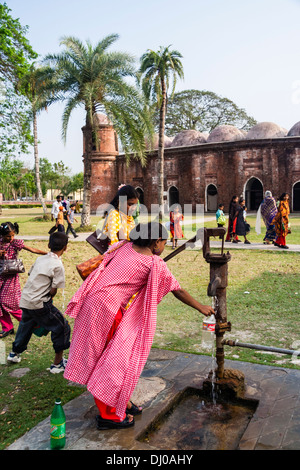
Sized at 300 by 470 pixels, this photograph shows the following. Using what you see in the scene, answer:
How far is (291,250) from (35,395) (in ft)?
29.2

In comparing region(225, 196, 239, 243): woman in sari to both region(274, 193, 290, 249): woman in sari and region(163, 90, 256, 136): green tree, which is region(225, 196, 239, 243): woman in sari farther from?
region(163, 90, 256, 136): green tree

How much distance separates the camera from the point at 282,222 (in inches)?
439

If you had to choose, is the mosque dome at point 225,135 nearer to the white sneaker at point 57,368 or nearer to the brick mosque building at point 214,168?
the brick mosque building at point 214,168

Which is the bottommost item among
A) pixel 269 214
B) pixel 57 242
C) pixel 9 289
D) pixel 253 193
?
pixel 9 289

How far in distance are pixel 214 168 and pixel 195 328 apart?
24653 millimetres

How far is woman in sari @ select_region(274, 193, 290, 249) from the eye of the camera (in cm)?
1121

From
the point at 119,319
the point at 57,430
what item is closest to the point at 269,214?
the point at 119,319

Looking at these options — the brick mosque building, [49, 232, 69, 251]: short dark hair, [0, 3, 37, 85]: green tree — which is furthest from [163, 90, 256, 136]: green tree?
[49, 232, 69, 251]: short dark hair

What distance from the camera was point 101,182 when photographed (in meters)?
32.1

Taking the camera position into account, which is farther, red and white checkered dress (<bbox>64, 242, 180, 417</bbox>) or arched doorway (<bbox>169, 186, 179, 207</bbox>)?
arched doorway (<bbox>169, 186, 179, 207</bbox>)

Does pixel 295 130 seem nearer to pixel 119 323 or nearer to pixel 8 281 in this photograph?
→ pixel 8 281

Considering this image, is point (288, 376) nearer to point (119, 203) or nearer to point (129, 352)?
point (129, 352)

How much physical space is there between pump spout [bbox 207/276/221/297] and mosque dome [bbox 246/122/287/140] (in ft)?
91.3
